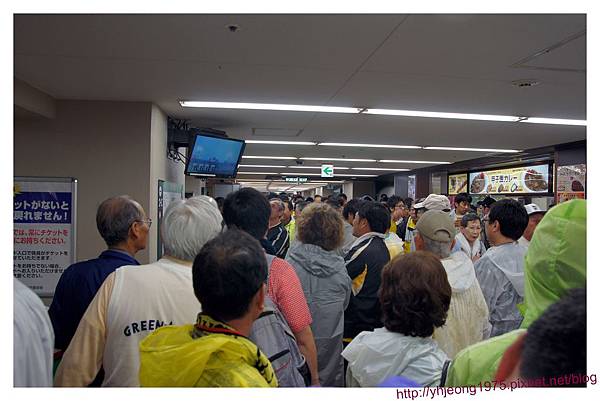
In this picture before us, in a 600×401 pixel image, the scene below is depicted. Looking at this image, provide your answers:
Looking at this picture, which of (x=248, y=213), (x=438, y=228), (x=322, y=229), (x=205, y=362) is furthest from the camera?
(x=322, y=229)

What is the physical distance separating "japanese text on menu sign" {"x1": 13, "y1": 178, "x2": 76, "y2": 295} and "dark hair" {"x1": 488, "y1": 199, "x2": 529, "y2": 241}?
11.6 feet

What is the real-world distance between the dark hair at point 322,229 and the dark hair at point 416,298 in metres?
1.01

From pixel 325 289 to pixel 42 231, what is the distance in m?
2.88

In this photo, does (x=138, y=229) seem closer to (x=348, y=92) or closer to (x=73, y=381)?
(x=73, y=381)

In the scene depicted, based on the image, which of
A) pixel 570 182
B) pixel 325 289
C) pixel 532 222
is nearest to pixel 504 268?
pixel 325 289

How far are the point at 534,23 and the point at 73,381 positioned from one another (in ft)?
8.77

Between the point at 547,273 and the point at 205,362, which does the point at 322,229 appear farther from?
the point at 205,362

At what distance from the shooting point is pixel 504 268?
7.67 feet

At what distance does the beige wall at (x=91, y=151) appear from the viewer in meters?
3.96

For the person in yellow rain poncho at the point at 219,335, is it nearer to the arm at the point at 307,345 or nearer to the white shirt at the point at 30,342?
the white shirt at the point at 30,342

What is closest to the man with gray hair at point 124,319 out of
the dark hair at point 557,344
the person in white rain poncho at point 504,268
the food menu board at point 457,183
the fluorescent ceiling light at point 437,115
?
the dark hair at point 557,344

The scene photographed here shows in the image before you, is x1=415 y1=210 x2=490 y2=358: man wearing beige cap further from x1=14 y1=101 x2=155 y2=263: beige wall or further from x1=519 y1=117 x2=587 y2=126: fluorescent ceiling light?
x1=519 y1=117 x2=587 y2=126: fluorescent ceiling light

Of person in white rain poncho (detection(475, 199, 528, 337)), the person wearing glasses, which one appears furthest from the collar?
person in white rain poncho (detection(475, 199, 528, 337))

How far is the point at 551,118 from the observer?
16.0 feet
